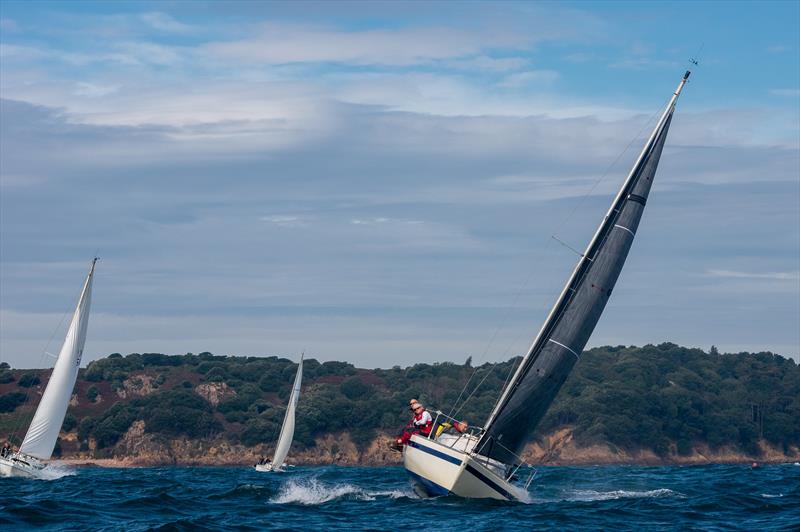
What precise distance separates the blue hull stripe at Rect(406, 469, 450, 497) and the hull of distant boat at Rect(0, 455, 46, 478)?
62.3ft

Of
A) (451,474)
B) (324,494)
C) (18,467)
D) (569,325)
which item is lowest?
(324,494)

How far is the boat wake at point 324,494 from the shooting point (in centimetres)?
3197

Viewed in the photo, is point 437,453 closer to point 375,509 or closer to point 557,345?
point 375,509

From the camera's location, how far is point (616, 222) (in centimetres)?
3088

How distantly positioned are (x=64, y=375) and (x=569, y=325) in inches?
976

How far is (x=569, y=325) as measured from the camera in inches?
1201

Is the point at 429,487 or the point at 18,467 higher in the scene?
the point at 18,467

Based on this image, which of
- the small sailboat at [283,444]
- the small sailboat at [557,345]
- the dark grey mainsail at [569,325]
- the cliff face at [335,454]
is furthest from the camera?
the cliff face at [335,454]

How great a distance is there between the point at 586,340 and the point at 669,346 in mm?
106274

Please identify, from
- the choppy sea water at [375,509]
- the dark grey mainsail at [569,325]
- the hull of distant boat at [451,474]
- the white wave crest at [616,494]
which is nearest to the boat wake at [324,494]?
the choppy sea water at [375,509]

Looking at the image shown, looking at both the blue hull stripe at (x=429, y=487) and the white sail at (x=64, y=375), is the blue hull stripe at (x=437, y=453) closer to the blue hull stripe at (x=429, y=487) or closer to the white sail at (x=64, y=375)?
the blue hull stripe at (x=429, y=487)

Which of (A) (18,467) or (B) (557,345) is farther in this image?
(A) (18,467)

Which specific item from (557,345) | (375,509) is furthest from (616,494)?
(375,509)

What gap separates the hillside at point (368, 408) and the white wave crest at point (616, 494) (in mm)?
54619
